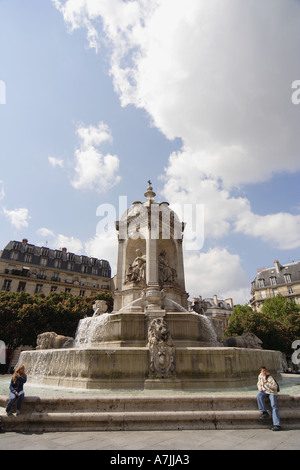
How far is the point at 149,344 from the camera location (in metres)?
8.93

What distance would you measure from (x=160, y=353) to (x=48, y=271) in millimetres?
53732

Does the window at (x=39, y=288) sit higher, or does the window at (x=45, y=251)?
the window at (x=45, y=251)

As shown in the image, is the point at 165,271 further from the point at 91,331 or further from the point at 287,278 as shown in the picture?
the point at 287,278

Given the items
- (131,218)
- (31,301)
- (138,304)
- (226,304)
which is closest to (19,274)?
(31,301)

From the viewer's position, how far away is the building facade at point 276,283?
60.7 m

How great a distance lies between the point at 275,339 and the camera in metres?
38.7

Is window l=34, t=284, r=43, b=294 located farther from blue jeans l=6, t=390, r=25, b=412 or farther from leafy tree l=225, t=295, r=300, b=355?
blue jeans l=6, t=390, r=25, b=412

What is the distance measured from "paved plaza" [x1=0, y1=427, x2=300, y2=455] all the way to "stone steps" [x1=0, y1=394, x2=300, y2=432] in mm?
190

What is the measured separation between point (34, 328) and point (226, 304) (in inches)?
2765

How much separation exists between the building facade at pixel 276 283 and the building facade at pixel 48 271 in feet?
121

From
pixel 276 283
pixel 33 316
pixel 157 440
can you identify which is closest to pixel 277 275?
pixel 276 283

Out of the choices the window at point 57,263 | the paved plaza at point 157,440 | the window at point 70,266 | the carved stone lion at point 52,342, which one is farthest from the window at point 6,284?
the paved plaza at point 157,440
